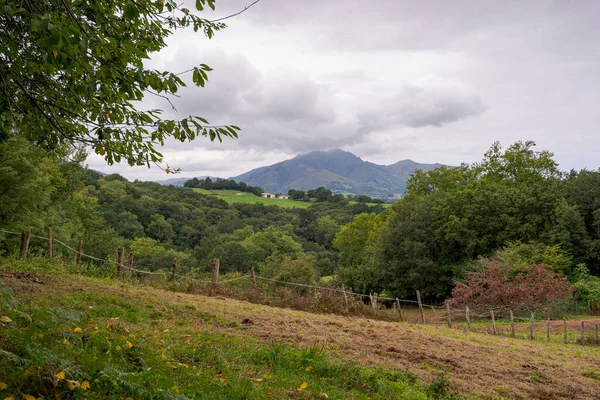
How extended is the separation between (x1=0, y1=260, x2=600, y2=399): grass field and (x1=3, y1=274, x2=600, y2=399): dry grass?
0.11 feet

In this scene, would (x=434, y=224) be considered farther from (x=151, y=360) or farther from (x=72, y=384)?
(x=72, y=384)

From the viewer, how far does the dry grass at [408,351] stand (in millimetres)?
6707

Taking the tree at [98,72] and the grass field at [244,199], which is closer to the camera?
the tree at [98,72]

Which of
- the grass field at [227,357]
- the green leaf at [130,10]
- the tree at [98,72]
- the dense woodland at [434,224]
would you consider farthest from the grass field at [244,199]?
the green leaf at [130,10]

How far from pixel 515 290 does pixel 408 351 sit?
20.3 metres

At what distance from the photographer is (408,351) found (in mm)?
8109

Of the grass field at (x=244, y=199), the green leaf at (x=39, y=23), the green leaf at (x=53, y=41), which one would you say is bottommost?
the green leaf at (x=53, y=41)

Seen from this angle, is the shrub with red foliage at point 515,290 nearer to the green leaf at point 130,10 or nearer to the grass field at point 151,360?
the grass field at point 151,360

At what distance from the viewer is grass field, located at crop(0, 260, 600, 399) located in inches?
147

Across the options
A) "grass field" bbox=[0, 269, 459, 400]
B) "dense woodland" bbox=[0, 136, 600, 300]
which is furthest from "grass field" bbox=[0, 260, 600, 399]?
"dense woodland" bbox=[0, 136, 600, 300]

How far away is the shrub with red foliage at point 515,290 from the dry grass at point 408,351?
15.2m

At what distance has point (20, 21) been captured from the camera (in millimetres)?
3994

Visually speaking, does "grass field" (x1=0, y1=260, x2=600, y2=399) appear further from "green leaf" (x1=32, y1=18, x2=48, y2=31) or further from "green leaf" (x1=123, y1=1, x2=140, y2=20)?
"green leaf" (x1=123, y1=1, x2=140, y2=20)

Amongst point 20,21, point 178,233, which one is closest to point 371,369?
point 20,21
